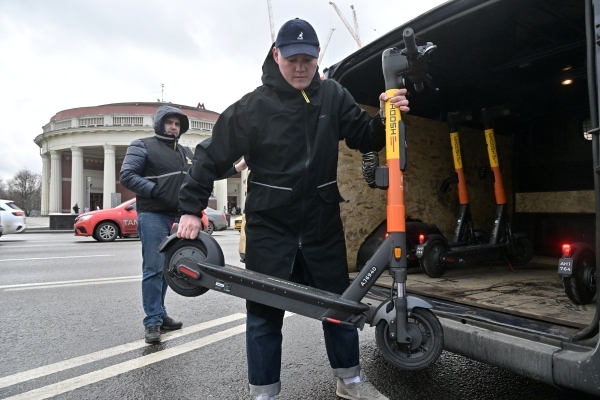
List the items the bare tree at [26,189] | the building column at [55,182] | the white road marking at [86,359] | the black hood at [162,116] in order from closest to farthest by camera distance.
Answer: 1. the white road marking at [86,359]
2. the black hood at [162,116]
3. the building column at [55,182]
4. the bare tree at [26,189]

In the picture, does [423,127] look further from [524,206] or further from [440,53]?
[524,206]

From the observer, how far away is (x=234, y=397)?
8.41 ft

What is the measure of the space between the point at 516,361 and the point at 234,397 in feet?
5.12

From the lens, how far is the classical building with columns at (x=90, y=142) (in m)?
41.2

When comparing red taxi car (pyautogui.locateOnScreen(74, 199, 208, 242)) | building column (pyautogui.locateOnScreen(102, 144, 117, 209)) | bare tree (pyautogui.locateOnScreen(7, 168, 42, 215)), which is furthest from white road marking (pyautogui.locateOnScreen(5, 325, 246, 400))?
bare tree (pyautogui.locateOnScreen(7, 168, 42, 215))

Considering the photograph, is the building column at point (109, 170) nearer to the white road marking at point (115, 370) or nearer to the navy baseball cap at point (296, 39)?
the white road marking at point (115, 370)

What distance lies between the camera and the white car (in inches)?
560

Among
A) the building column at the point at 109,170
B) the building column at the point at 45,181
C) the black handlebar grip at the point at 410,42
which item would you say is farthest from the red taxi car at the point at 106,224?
the building column at the point at 45,181

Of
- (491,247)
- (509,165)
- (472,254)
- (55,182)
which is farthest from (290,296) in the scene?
(55,182)

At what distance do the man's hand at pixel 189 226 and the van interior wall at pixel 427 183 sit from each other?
1968 mm

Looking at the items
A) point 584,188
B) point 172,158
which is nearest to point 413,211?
point 584,188

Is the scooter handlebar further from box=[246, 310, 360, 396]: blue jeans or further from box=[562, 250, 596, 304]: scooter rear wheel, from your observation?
box=[562, 250, 596, 304]: scooter rear wheel

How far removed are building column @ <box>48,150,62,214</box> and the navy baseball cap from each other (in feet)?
165

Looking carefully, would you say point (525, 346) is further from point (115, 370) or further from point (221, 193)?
point (221, 193)
